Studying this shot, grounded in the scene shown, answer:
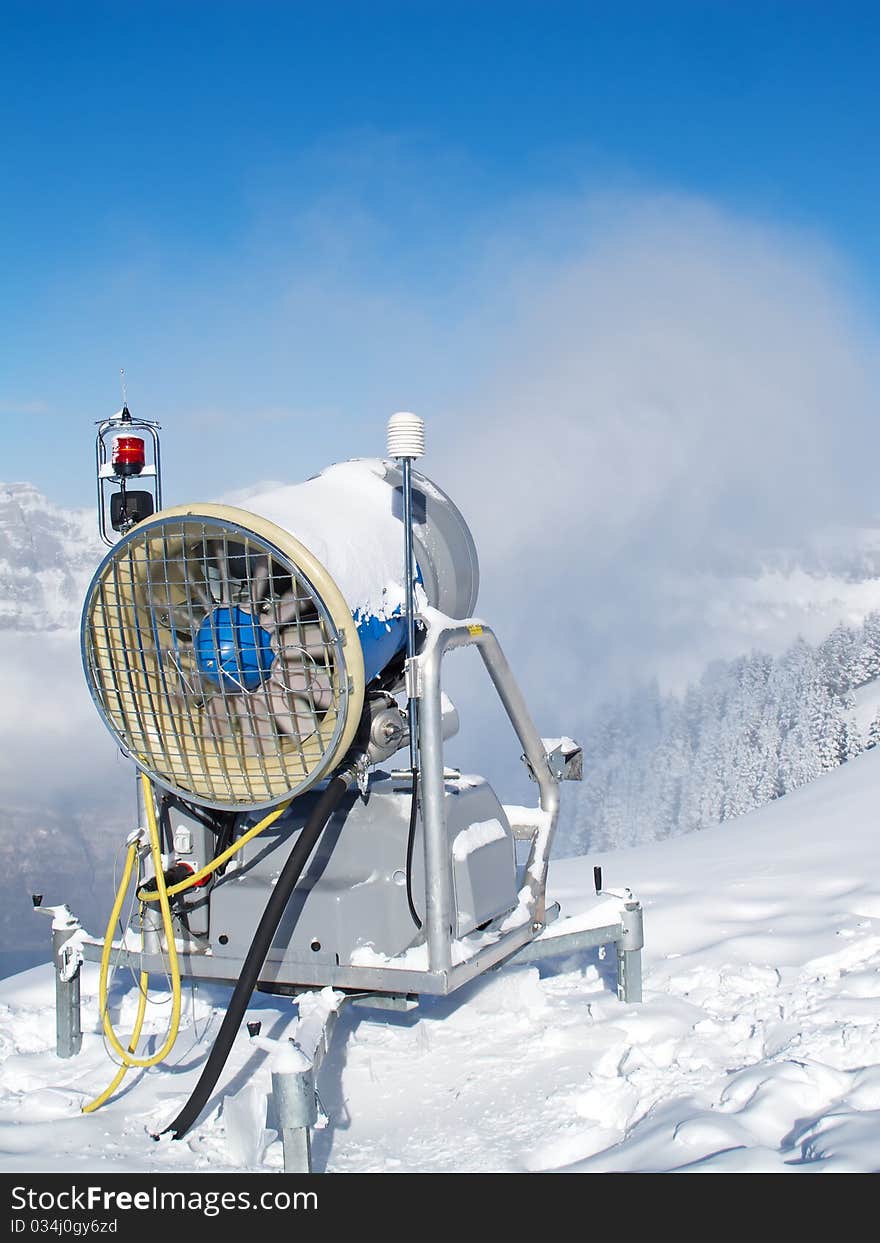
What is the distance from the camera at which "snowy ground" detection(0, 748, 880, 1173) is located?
120 inches

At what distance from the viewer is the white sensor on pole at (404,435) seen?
11.7 feet

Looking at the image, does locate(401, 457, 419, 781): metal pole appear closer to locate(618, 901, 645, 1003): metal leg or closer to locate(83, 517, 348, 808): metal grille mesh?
locate(83, 517, 348, 808): metal grille mesh

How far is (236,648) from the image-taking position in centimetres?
336

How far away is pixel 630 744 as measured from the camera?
41.4 metres

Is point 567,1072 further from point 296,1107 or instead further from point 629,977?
point 296,1107

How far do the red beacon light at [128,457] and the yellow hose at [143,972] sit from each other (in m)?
1.09

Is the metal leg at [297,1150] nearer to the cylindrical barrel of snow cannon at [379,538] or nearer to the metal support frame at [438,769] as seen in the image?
the metal support frame at [438,769]

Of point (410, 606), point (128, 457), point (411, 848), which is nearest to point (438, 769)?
point (411, 848)

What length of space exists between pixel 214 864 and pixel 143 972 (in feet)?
1.87

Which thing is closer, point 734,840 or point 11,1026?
point 11,1026

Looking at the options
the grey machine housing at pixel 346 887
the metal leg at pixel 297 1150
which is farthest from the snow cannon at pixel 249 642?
the metal leg at pixel 297 1150
